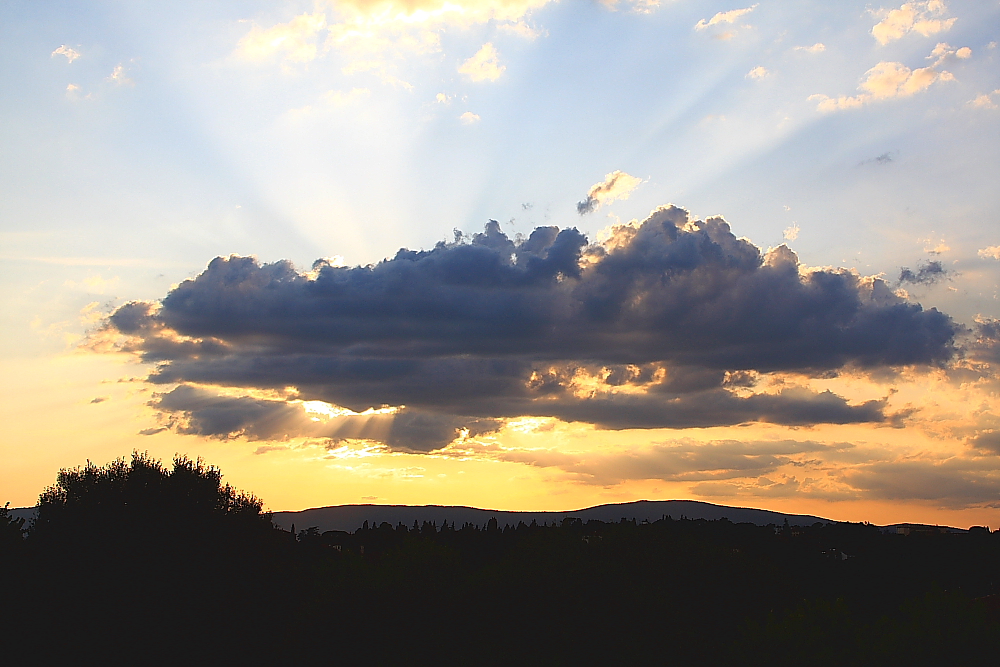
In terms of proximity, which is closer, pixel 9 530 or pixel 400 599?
pixel 9 530

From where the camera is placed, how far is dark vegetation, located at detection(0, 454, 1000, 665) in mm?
46906

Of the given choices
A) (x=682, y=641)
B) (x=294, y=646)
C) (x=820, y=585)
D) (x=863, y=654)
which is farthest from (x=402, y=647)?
(x=820, y=585)

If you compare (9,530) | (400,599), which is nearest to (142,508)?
(9,530)

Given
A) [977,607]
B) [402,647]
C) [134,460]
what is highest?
[134,460]

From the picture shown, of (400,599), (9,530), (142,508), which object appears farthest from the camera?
(400,599)

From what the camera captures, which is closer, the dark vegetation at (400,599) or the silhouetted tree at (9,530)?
the dark vegetation at (400,599)

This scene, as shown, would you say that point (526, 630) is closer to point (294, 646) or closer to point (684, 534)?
point (294, 646)

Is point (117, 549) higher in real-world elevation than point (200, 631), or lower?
higher

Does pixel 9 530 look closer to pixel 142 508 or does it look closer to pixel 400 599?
pixel 142 508

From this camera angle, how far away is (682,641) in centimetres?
7419

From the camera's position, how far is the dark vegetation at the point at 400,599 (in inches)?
1847

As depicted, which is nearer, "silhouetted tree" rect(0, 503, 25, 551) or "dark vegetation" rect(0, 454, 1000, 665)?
"dark vegetation" rect(0, 454, 1000, 665)

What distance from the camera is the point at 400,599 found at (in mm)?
72188

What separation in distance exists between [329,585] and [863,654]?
4042 cm
